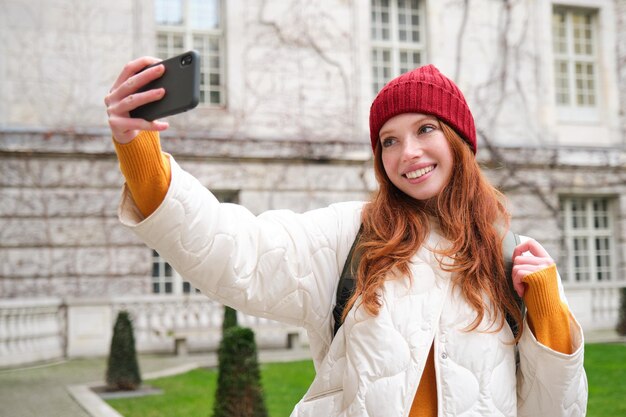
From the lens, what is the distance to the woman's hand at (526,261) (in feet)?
6.22

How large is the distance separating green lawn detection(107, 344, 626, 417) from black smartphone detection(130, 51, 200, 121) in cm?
568

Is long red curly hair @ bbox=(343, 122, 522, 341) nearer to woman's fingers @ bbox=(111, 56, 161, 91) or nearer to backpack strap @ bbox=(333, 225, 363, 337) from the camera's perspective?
backpack strap @ bbox=(333, 225, 363, 337)

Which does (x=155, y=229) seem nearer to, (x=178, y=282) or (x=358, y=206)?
(x=358, y=206)

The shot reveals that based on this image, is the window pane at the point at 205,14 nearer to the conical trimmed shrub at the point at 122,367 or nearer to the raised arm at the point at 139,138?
the conical trimmed shrub at the point at 122,367

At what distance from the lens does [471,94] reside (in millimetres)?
15336

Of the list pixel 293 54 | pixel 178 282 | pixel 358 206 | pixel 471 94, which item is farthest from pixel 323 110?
pixel 358 206

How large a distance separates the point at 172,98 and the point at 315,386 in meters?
0.90

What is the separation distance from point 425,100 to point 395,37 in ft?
45.1

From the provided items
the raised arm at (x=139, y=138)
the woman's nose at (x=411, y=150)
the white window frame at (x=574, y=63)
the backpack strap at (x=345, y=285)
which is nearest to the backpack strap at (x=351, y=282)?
the backpack strap at (x=345, y=285)

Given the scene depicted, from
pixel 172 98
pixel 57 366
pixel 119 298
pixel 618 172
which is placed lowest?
pixel 57 366

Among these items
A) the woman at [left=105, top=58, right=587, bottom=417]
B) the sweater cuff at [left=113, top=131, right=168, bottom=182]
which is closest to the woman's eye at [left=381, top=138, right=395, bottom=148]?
the woman at [left=105, top=58, right=587, bottom=417]

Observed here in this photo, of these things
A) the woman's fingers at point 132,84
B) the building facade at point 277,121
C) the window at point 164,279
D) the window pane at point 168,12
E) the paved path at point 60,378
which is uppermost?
the window pane at point 168,12

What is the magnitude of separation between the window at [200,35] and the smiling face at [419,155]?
481 inches

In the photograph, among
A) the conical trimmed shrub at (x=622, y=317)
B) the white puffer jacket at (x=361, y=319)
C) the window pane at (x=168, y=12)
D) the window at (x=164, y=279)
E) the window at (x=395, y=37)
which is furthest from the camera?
the window at (x=395, y=37)
